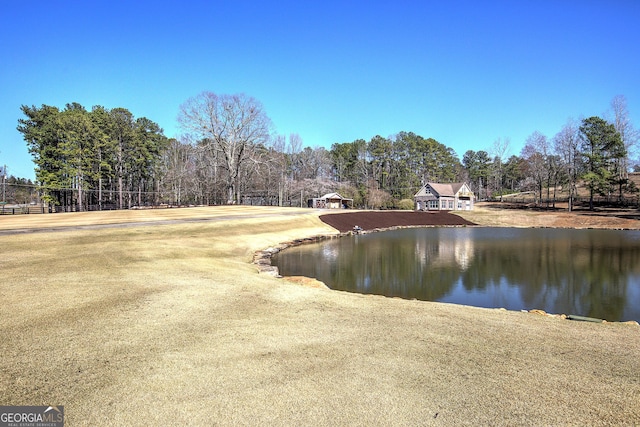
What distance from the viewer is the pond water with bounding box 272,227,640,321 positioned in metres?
11.0

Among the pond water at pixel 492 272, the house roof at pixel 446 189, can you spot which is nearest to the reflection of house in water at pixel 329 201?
the house roof at pixel 446 189

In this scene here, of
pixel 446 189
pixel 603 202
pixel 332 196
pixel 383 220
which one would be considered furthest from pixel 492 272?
pixel 603 202

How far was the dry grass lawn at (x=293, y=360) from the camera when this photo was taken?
3361mm

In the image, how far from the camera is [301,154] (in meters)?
82.5

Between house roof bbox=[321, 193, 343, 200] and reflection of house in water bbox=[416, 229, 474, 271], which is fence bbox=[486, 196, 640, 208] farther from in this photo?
reflection of house in water bbox=[416, 229, 474, 271]

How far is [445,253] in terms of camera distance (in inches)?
864

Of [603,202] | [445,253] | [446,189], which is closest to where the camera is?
[445,253]

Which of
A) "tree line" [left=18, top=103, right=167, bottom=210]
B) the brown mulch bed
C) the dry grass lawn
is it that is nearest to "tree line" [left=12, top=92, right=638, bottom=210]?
"tree line" [left=18, top=103, right=167, bottom=210]

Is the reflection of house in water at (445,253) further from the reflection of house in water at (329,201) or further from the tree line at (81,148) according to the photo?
the tree line at (81,148)

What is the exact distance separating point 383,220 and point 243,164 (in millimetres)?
29621

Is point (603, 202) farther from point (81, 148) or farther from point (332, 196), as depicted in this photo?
point (81, 148)

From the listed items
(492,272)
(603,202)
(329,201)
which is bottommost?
(492,272)

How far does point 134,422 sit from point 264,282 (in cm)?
672

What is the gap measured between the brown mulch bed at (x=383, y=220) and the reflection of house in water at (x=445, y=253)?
10.7 m
